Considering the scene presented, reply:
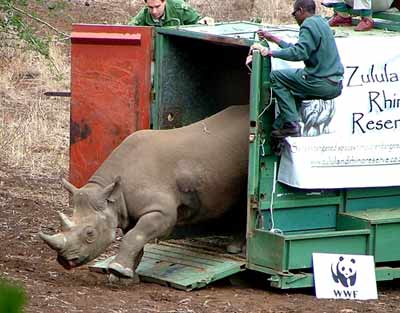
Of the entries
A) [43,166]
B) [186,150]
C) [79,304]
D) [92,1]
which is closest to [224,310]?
[79,304]

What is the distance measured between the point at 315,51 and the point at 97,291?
2216 mm

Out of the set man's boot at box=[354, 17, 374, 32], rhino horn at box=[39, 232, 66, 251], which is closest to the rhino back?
rhino horn at box=[39, 232, 66, 251]

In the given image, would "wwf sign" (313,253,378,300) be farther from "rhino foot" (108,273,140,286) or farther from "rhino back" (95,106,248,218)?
"rhino foot" (108,273,140,286)

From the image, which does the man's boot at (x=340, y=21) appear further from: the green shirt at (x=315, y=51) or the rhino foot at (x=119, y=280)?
the rhino foot at (x=119, y=280)

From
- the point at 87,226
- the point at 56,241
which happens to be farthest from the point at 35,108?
the point at 56,241

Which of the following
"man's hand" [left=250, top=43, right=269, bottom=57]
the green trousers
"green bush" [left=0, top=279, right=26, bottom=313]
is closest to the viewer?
"green bush" [left=0, top=279, right=26, bottom=313]

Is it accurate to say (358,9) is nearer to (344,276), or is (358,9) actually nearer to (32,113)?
(344,276)

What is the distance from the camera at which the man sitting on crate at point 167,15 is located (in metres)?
8.26

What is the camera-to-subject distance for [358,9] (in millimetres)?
8109

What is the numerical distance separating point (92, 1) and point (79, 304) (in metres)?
14.1

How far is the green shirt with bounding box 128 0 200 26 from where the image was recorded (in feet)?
27.2

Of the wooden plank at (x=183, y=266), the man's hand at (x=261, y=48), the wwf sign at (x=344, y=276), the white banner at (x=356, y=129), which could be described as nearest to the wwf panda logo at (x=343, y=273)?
the wwf sign at (x=344, y=276)

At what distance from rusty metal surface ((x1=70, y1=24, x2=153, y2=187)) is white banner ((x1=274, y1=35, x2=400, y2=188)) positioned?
1328 mm

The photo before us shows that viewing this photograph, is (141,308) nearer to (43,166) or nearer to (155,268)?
(155,268)
